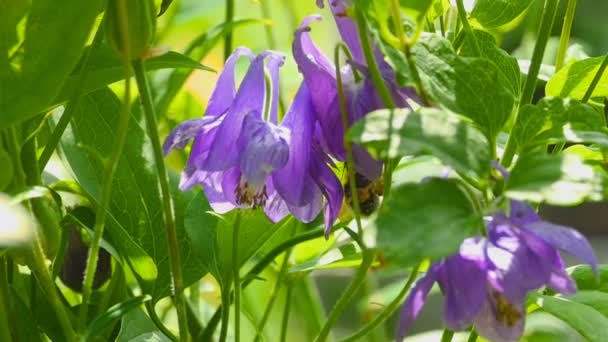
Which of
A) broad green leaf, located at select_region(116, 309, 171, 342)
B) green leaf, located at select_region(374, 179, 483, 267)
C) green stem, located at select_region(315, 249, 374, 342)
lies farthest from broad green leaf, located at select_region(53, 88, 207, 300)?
green leaf, located at select_region(374, 179, 483, 267)

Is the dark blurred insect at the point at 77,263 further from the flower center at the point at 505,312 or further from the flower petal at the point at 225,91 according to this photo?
the flower center at the point at 505,312

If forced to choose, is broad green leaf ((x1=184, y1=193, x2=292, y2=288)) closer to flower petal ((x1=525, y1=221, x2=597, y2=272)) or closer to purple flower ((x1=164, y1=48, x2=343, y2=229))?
purple flower ((x1=164, y1=48, x2=343, y2=229))

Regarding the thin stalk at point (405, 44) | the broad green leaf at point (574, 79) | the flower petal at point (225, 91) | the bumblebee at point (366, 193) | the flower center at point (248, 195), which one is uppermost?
the thin stalk at point (405, 44)

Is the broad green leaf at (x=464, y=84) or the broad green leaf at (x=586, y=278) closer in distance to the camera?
the broad green leaf at (x=464, y=84)

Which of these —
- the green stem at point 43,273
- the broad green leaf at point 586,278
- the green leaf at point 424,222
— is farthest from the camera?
the broad green leaf at point 586,278

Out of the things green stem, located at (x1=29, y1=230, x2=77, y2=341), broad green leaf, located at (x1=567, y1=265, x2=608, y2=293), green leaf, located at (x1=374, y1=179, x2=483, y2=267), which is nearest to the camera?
green leaf, located at (x1=374, y1=179, x2=483, y2=267)

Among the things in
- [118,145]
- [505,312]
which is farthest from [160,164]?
[505,312]

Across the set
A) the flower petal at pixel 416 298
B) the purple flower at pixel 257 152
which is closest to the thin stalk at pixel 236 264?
the purple flower at pixel 257 152
